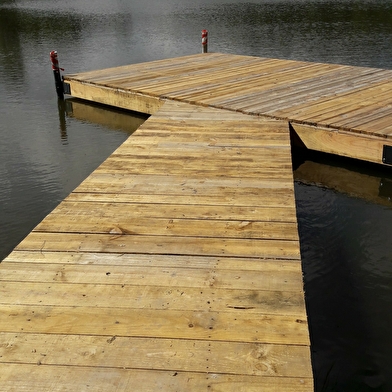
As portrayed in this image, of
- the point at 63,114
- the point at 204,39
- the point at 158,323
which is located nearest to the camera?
the point at 158,323

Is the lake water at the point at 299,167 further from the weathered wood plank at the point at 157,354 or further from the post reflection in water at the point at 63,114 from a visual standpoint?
the weathered wood plank at the point at 157,354

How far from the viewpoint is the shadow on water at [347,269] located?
11.6ft

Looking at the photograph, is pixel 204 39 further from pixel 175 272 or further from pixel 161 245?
pixel 175 272

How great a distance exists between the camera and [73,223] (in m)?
4.24

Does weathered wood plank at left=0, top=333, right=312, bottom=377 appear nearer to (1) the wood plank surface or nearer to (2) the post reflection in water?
(1) the wood plank surface

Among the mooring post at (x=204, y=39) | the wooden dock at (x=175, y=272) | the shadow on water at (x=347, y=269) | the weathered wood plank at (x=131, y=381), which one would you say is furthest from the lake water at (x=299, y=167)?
the mooring post at (x=204, y=39)

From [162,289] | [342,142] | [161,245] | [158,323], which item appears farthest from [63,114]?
[158,323]

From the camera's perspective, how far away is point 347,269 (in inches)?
183

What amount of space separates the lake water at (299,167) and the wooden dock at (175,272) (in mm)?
694

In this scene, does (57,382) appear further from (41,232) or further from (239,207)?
(239,207)

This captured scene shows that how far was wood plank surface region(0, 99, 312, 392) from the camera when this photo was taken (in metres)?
2.61

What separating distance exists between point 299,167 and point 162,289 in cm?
426

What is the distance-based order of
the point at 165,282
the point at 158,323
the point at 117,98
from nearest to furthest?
the point at 158,323 < the point at 165,282 < the point at 117,98

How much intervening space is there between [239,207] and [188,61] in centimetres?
844
